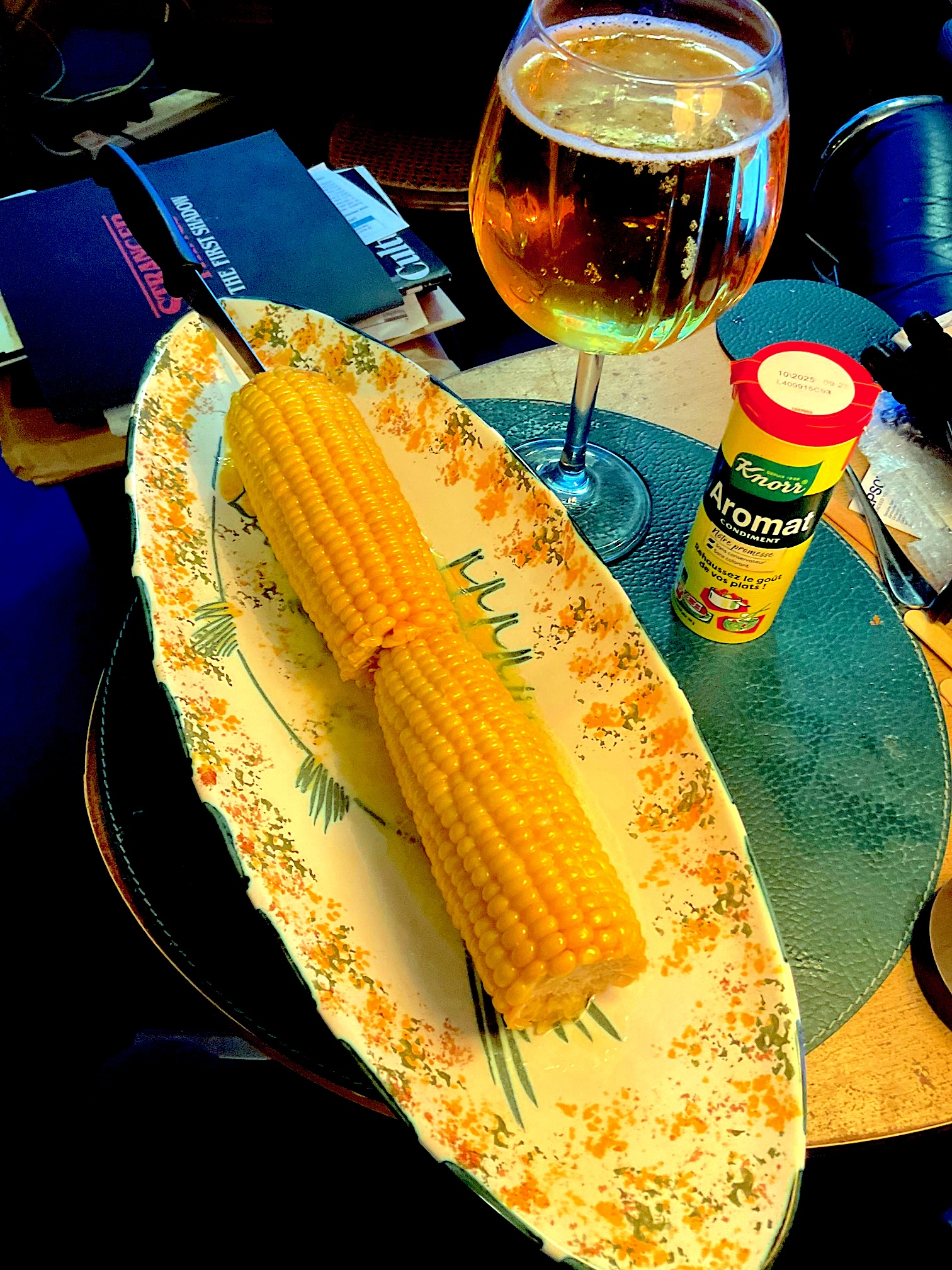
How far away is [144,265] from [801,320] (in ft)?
2.61

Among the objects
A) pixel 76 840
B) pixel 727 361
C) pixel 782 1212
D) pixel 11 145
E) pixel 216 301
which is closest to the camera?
pixel 782 1212

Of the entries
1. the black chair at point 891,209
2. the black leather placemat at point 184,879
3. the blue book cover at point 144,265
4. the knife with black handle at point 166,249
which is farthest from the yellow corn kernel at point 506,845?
the black chair at point 891,209

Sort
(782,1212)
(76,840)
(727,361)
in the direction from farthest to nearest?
(76,840) < (727,361) < (782,1212)

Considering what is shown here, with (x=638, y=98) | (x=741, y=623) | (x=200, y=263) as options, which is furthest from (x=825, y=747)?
(x=200, y=263)

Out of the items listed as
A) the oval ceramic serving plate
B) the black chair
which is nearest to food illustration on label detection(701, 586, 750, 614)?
the oval ceramic serving plate

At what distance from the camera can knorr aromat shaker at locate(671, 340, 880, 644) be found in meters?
0.58

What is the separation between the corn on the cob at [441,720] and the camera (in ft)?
1.60

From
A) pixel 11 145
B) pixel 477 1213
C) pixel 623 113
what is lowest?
pixel 477 1213

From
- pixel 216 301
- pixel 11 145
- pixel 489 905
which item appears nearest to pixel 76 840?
pixel 216 301

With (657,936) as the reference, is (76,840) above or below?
below

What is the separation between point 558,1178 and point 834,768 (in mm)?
358

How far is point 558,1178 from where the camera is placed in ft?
1.46

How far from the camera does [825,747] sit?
2.19ft

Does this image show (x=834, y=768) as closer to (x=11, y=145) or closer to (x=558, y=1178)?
(x=558, y=1178)
